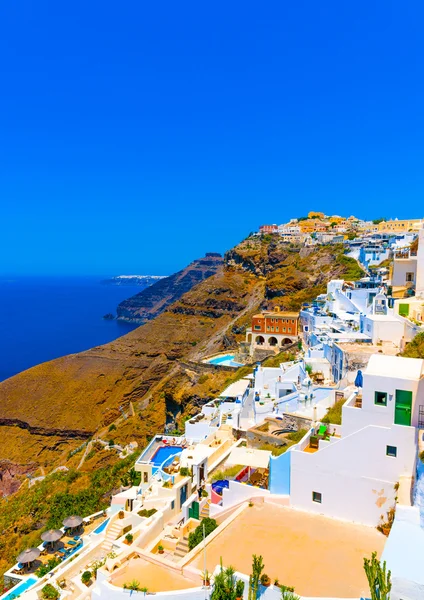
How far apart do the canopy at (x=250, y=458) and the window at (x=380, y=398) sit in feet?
14.4

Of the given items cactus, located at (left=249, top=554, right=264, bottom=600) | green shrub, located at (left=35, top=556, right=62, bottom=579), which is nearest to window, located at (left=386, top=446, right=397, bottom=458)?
cactus, located at (left=249, top=554, right=264, bottom=600)

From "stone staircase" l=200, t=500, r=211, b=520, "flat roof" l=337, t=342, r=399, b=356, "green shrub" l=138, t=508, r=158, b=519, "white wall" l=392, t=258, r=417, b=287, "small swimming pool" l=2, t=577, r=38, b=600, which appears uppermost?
"white wall" l=392, t=258, r=417, b=287

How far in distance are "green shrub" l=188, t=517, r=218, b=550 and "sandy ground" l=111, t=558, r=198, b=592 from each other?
3.57ft

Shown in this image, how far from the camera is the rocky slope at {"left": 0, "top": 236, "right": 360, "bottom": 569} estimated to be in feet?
90.4

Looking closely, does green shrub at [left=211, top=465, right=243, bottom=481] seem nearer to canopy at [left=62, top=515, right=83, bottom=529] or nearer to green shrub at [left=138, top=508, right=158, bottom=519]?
green shrub at [left=138, top=508, right=158, bottom=519]

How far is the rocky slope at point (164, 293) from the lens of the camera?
151 meters

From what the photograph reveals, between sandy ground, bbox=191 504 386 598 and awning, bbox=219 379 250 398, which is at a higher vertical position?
sandy ground, bbox=191 504 386 598

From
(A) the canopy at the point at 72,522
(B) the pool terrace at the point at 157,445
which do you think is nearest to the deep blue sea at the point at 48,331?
(B) the pool terrace at the point at 157,445

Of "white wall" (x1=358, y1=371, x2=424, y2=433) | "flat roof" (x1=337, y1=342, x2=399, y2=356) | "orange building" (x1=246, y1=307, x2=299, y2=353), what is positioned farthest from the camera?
"orange building" (x1=246, y1=307, x2=299, y2=353)

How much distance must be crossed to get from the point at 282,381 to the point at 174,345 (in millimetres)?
39180

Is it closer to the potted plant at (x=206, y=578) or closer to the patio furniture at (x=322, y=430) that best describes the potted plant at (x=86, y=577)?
the potted plant at (x=206, y=578)

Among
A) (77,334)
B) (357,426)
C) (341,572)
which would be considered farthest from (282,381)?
(77,334)

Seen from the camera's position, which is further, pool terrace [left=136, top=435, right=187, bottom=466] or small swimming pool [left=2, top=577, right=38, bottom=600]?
pool terrace [left=136, top=435, right=187, bottom=466]

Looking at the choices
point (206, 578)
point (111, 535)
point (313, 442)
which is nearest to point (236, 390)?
point (111, 535)
